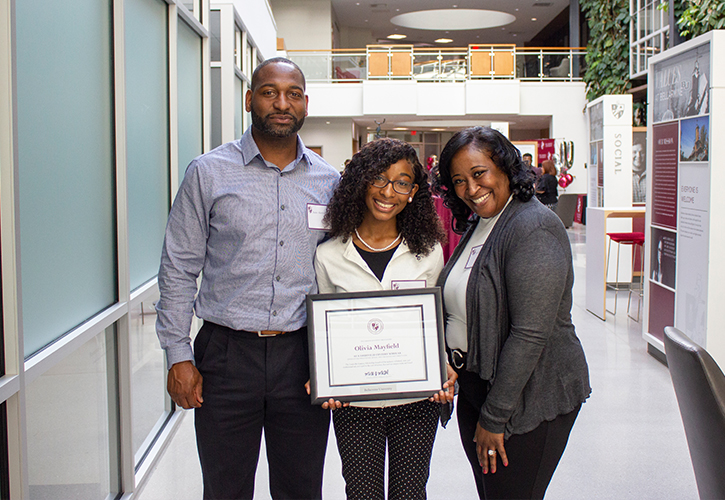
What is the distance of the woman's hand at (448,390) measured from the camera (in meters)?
1.84

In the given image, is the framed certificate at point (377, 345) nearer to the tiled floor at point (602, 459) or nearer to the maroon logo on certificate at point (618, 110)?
the tiled floor at point (602, 459)

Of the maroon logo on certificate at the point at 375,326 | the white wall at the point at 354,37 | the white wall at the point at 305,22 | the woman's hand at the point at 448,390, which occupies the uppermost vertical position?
the white wall at the point at 354,37

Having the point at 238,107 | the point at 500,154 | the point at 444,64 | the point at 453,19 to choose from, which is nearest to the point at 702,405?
the point at 500,154

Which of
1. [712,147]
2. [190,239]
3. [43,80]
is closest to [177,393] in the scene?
[190,239]

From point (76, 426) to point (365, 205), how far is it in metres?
1.46

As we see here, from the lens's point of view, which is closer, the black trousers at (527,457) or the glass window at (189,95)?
the black trousers at (527,457)

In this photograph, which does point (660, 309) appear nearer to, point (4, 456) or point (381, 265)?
point (381, 265)

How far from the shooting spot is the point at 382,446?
198cm

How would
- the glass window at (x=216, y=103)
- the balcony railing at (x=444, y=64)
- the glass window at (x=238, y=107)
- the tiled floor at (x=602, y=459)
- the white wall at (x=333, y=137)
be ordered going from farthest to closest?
1. the white wall at (x=333, y=137)
2. the balcony railing at (x=444, y=64)
3. the glass window at (x=238, y=107)
4. the glass window at (x=216, y=103)
5. the tiled floor at (x=602, y=459)

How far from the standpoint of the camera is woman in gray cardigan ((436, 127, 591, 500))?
1666 millimetres

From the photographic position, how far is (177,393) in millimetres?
1921

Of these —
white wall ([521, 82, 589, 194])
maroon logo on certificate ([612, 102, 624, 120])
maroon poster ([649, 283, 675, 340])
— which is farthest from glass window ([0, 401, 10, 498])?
white wall ([521, 82, 589, 194])

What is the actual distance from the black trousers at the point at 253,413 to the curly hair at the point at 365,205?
390mm

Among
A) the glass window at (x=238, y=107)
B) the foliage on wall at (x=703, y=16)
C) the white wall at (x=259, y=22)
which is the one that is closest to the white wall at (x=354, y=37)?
the white wall at (x=259, y=22)
